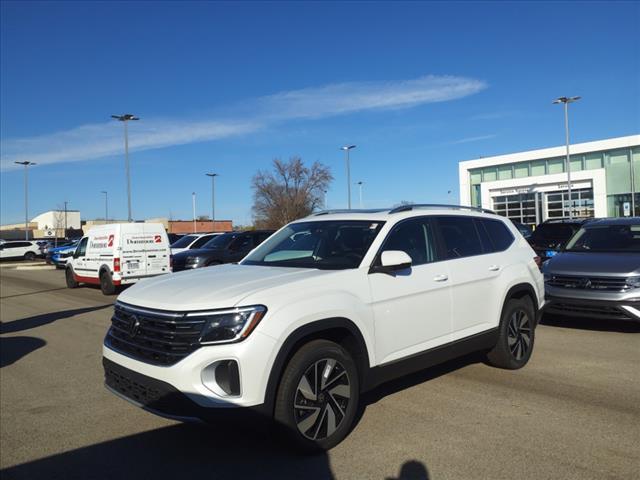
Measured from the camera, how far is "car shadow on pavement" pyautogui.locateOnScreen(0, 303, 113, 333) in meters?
10.1

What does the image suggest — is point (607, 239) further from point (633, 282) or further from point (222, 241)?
point (222, 241)

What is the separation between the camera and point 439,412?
15.4 feet

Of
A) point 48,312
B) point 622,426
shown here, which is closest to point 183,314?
point 622,426

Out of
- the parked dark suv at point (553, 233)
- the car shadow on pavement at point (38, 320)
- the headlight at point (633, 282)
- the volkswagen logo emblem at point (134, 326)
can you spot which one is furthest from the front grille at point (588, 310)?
the car shadow on pavement at point (38, 320)

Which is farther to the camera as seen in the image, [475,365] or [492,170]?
[492,170]

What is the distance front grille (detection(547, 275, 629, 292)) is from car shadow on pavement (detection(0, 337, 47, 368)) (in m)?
7.88

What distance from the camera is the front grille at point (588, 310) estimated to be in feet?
24.2

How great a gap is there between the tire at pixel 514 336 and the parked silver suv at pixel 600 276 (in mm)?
1919

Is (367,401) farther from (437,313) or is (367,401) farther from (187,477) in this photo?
(187,477)

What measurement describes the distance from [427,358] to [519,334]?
1.82m

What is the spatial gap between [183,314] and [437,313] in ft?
7.69

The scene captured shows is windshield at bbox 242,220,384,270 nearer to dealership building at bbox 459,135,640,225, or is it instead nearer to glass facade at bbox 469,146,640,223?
glass facade at bbox 469,146,640,223

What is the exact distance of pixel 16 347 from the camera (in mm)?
8266

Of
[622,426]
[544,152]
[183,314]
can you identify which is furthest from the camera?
[544,152]
